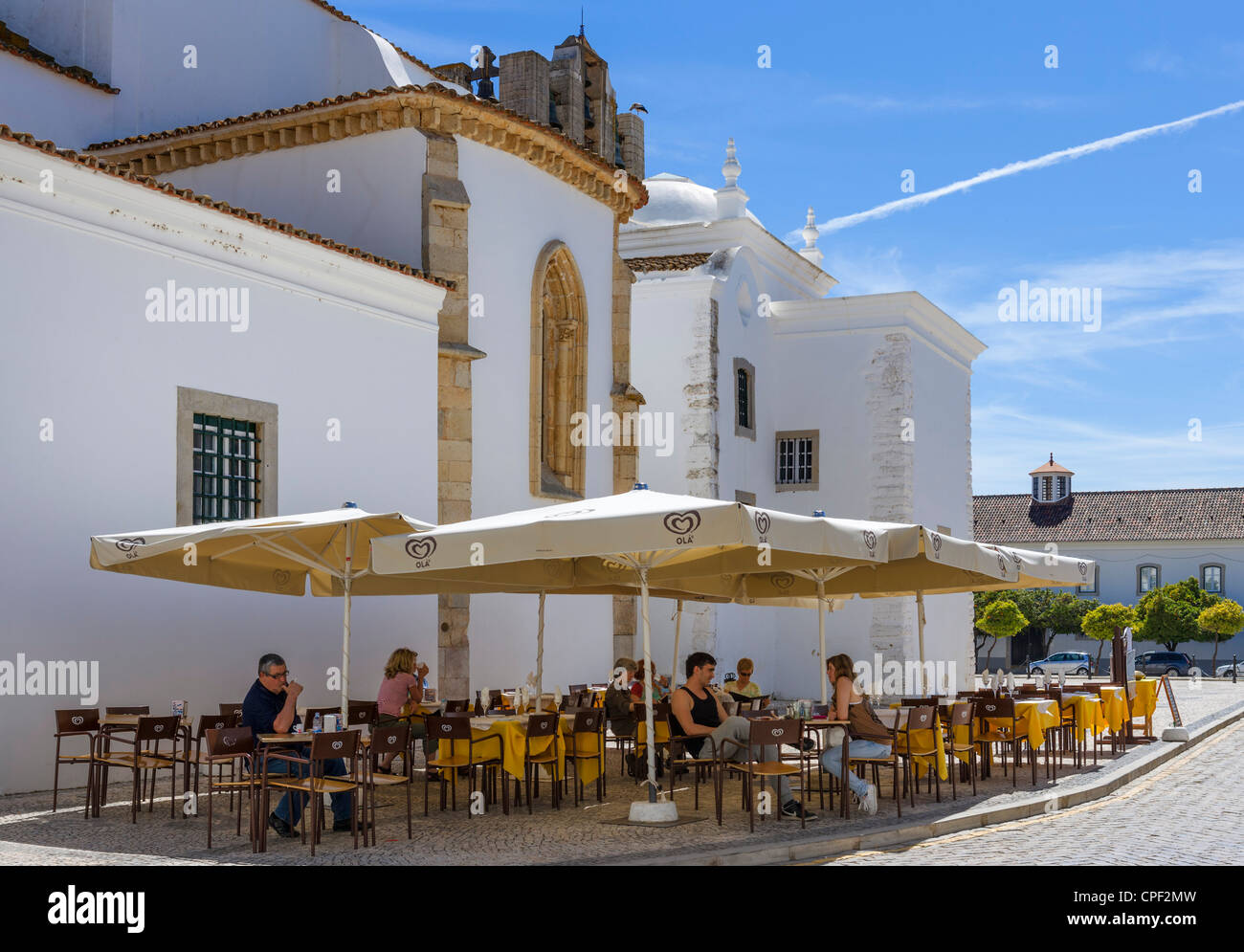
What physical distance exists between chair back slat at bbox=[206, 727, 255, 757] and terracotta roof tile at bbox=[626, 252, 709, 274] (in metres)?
21.6

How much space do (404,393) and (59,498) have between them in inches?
242

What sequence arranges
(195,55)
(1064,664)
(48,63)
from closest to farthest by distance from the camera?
(48,63), (195,55), (1064,664)

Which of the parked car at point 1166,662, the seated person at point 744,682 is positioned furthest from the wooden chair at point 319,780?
the parked car at point 1166,662

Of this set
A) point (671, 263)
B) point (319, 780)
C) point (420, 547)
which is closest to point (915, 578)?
point (420, 547)

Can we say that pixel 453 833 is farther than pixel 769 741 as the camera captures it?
No

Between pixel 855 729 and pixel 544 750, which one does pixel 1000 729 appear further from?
pixel 544 750

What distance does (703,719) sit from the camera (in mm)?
12820

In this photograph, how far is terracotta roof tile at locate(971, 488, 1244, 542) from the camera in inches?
2638

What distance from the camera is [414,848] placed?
997cm

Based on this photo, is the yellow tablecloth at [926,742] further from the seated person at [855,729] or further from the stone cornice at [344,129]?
the stone cornice at [344,129]

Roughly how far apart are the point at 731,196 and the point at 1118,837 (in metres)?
23.3

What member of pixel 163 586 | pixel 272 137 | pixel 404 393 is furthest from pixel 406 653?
pixel 272 137

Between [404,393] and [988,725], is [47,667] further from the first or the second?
[988,725]

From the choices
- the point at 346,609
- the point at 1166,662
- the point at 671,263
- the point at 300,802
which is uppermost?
the point at 671,263
